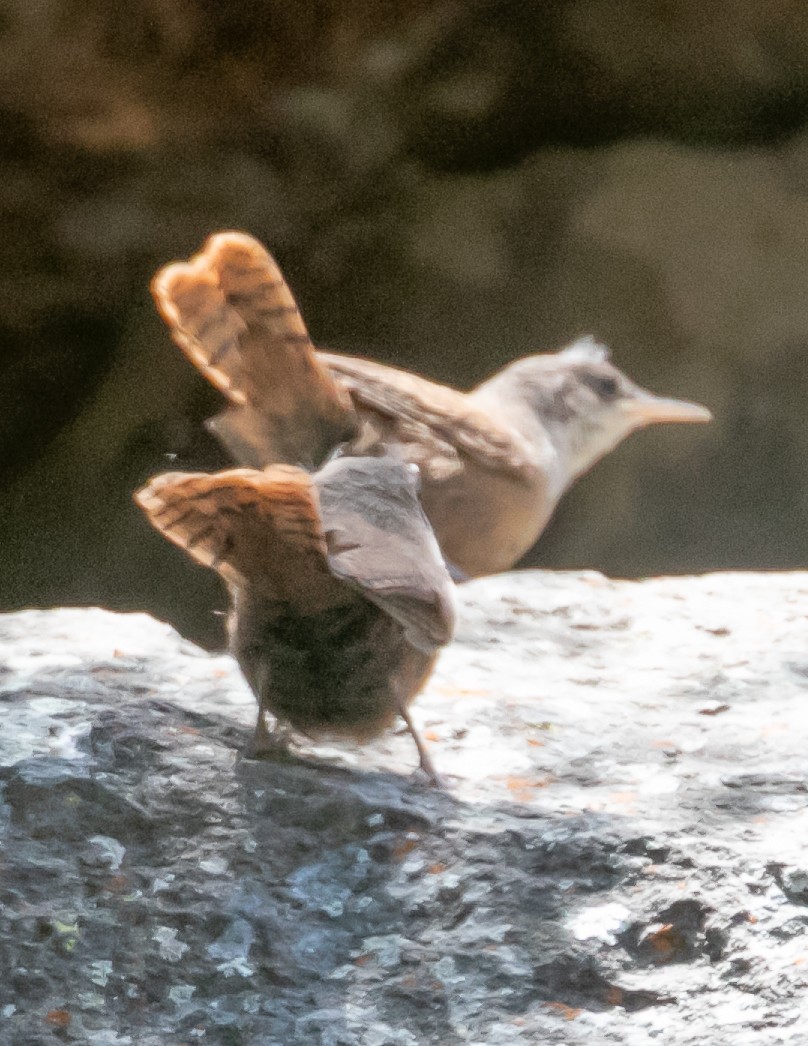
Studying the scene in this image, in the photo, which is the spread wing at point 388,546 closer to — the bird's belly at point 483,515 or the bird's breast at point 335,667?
the bird's breast at point 335,667

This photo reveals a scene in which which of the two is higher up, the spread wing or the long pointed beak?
the spread wing

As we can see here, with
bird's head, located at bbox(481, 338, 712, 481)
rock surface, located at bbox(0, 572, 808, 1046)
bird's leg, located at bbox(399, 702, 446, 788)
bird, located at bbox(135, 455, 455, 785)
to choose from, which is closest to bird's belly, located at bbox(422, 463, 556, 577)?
bird's head, located at bbox(481, 338, 712, 481)

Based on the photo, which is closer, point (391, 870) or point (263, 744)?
point (391, 870)

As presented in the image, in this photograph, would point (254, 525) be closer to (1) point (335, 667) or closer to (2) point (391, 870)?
(1) point (335, 667)

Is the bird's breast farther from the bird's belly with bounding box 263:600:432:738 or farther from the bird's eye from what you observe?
the bird's eye

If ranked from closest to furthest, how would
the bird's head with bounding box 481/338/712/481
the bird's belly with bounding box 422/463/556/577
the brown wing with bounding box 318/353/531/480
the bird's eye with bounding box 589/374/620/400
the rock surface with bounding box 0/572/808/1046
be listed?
the rock surface with bounding box 0/572/808/1046, the brown wing with bounding box 318/353/531/480, the bird's belly with bounding box 422/463/556/577, the bird's head with bounding box 481/338/712/481, the bird's eye with bounding box 589/374/620/400

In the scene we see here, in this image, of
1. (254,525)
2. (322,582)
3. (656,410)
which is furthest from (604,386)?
(254,525)
